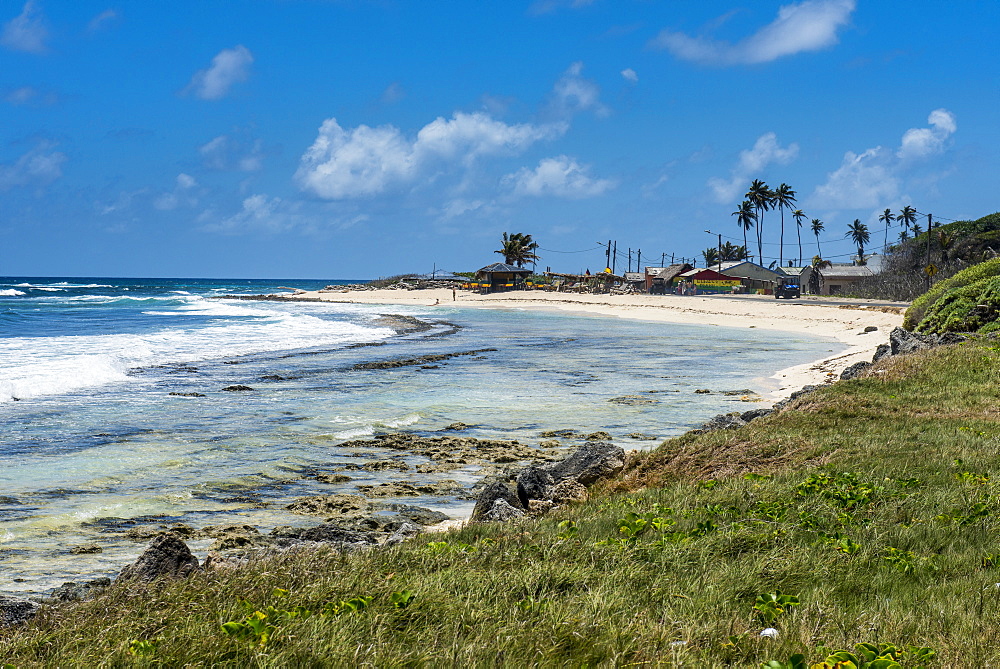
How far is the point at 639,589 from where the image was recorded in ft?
16.2

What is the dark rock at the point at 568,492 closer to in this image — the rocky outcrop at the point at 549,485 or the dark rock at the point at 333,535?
the rocky outcrop at the point at 549,485

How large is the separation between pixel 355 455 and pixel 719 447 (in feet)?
19.3

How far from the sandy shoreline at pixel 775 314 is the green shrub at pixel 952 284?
186cm

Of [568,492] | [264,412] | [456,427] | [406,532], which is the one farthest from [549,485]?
[264,412]

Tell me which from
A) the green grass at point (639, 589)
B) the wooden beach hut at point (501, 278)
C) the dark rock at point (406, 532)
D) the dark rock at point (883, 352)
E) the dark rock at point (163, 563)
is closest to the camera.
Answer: the green grass at point (639, 589)

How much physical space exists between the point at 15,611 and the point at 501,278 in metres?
114

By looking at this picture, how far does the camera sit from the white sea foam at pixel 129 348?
2206 centimetres

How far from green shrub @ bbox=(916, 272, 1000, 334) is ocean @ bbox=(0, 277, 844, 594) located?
4.77m

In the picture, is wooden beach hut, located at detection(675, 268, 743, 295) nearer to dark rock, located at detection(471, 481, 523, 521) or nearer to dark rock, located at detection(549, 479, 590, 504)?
dark rock, located at detection(549, 479, 590, 504)

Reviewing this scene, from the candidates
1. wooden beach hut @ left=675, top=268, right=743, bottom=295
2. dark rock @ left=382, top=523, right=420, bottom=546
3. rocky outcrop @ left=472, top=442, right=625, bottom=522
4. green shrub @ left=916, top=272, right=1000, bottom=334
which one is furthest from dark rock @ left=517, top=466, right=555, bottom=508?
wooden beach hut @ left=675, top=268, right=743, bottom=295

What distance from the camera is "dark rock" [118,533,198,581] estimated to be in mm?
5910

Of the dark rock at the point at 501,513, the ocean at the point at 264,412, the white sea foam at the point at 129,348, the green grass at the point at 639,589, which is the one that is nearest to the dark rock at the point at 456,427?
the ocean at the point at 264,412

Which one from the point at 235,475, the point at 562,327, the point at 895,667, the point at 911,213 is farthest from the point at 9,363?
the point at 911,213

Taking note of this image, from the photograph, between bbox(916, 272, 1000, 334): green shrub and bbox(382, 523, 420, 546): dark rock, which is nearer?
bbox(382, 523, 420, 546): dark rock
